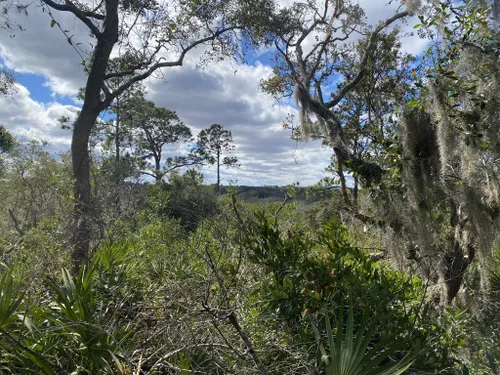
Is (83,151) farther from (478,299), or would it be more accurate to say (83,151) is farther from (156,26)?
(478,299)

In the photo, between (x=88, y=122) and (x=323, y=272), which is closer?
(x=323, y=272)

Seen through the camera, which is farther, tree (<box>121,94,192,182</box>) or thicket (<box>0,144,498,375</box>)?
tree (<box>121,94,192,182</box>)

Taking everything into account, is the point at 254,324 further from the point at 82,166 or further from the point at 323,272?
the point at 82,166

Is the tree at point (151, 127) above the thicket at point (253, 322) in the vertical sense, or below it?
above

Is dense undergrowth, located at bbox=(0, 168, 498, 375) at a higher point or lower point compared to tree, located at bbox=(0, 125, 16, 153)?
lower

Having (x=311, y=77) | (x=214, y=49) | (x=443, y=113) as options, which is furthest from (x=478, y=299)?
(x=214, y=49)

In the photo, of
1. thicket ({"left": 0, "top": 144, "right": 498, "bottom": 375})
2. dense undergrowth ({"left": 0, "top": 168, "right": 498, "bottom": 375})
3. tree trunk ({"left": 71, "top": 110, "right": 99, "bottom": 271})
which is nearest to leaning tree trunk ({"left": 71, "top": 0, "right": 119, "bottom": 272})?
tree trunk ({"left": 71, "top": 110, "right": 99, "bottom": 271})

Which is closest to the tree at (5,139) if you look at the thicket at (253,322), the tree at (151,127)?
the tree at (151,127)

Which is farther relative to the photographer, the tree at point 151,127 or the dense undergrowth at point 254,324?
the tree at point 151,127

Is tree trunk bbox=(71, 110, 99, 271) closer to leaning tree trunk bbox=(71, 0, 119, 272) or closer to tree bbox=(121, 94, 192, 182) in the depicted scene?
leaning tree trunk bbox=(71, 0, 119, 272)

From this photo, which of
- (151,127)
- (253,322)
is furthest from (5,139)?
(253,322)

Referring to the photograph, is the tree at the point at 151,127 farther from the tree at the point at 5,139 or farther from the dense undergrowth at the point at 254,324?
the dense undergrowth at the point at 254,324

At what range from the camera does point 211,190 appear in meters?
16.5

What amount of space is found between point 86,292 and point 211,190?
13.7 meters
